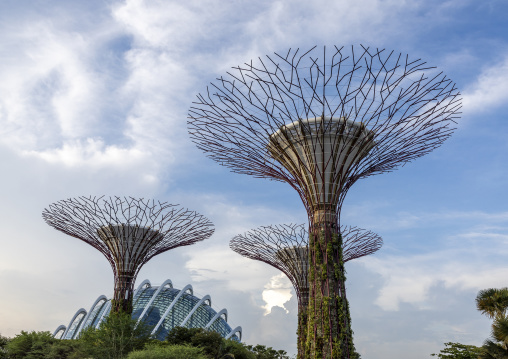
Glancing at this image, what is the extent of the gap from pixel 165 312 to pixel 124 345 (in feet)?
103

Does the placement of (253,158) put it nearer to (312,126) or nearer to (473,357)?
(312,126)

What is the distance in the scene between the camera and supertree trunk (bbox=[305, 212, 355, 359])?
16.8 metres

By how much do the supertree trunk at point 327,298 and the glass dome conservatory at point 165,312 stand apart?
132 feet

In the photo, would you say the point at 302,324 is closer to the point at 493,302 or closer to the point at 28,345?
the point at 493,302

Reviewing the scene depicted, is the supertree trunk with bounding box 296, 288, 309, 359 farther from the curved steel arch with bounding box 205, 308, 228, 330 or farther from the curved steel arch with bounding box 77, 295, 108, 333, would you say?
the curved steel arch with bounding box 77, 295, 108, 333

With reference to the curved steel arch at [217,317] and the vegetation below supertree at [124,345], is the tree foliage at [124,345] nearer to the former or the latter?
the vegetation below supertree at [124,345]

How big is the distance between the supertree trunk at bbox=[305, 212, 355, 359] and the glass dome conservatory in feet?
132

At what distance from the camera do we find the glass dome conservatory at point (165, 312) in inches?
2302

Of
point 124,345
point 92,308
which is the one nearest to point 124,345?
point 124,345

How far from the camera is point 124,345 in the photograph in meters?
28.0

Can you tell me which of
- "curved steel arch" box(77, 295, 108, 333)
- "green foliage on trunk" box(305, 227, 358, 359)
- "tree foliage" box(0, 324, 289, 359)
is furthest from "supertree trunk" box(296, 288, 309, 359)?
"curved steel arch" box(77, 295, 108, 333)

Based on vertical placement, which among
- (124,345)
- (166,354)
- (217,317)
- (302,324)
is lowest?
(166,354)

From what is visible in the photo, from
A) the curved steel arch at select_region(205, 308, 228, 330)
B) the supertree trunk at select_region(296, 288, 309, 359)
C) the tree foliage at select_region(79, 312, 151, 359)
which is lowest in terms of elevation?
the tree foliage at select_region(79, 312, 151, 359)

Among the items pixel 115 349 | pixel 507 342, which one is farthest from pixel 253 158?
pixel 115 349
